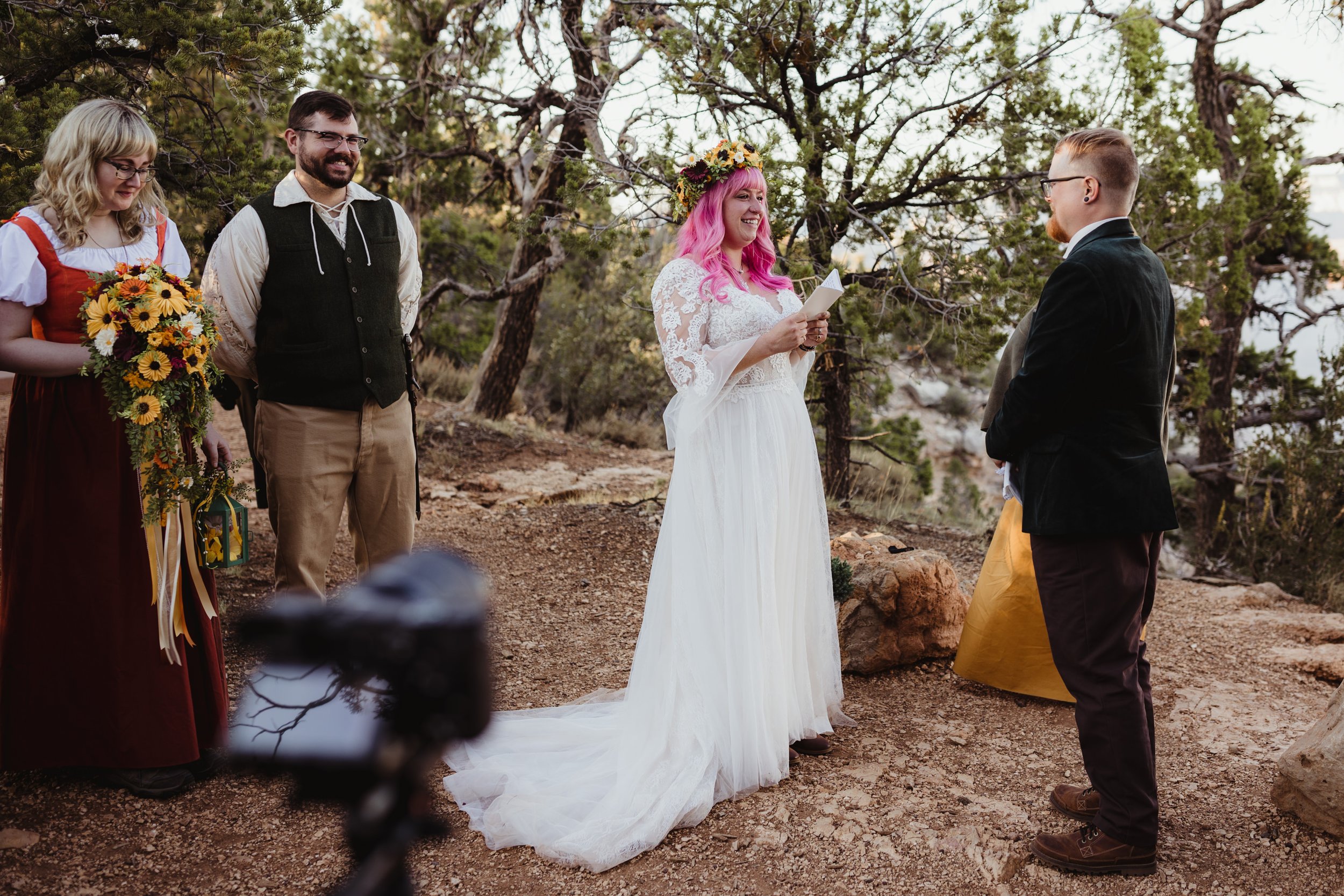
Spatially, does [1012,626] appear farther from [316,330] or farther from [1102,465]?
[316,330]

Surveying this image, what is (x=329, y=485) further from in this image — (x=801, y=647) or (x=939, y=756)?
(x=939, y=756)

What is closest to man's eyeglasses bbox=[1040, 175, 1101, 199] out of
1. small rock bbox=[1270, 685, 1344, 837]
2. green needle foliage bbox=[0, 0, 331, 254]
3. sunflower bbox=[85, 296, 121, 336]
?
small rock bbox=[1270, 685, 1344, 837]

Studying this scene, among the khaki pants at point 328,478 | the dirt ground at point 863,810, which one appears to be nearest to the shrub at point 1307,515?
the dirt ground at point 863,810

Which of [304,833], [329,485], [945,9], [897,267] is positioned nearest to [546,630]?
[329,485]

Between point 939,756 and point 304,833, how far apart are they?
2322 mm

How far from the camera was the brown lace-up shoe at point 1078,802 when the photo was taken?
3043 millimetres

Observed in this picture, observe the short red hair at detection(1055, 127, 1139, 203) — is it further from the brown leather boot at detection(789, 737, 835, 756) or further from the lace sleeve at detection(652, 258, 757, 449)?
the brown leather boot at detection(789, 737, 835, 756)

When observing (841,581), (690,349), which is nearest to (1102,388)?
(690,349)

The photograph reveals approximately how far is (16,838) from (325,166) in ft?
7.64

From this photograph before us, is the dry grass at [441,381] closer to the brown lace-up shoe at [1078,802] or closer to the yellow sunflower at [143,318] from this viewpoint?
the yellow sunflower at [143,318]

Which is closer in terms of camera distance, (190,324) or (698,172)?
(190,324)

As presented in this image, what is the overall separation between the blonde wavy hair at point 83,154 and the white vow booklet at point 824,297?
211 centimetres

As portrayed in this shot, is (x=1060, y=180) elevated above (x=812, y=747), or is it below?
above

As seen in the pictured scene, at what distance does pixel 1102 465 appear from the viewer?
257cm
